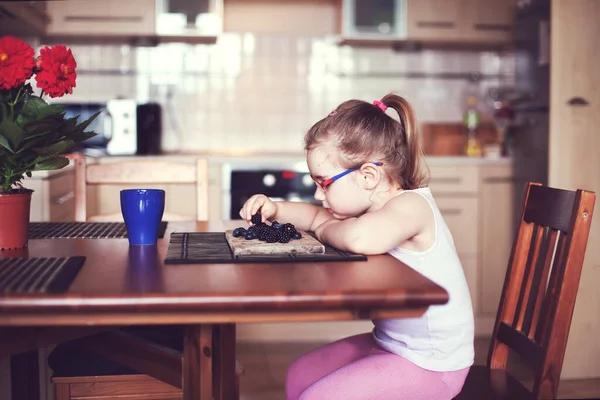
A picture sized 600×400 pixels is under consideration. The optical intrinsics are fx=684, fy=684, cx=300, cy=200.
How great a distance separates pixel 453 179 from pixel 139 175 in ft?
5.96

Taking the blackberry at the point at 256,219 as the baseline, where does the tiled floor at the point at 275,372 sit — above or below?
below

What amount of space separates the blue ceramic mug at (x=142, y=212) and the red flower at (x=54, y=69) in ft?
0.74

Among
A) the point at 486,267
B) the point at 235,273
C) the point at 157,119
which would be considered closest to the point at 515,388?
the point at 235,273

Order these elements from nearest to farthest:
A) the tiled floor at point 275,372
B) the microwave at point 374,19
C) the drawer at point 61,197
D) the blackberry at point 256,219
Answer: the blackberry at point 256,219, the tiled floor at point 275,372, the drawer at point 61,197, the microwave at point 374,19

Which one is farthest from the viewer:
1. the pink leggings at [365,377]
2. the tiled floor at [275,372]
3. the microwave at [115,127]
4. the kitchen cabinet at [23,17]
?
the microwave at [115,127]

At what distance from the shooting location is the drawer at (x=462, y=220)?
3455 mm

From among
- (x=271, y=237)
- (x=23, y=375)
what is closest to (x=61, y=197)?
(x=23, y=375)

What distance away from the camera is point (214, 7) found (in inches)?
142

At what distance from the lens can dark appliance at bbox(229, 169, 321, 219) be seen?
337 cm

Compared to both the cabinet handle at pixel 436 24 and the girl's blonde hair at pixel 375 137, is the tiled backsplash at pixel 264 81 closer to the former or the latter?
the cabinet handle at pixel 436 24

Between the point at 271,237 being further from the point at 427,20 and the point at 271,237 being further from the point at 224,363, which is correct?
the point at 427,20

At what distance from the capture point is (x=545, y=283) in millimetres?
1382

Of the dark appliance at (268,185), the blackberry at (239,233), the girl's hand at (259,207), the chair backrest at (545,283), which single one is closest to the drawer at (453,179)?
the dark appliance at (268,185)

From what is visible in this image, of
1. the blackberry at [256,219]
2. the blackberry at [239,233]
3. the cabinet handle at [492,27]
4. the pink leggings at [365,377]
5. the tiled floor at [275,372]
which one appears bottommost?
the tiled floor at [275,372]
